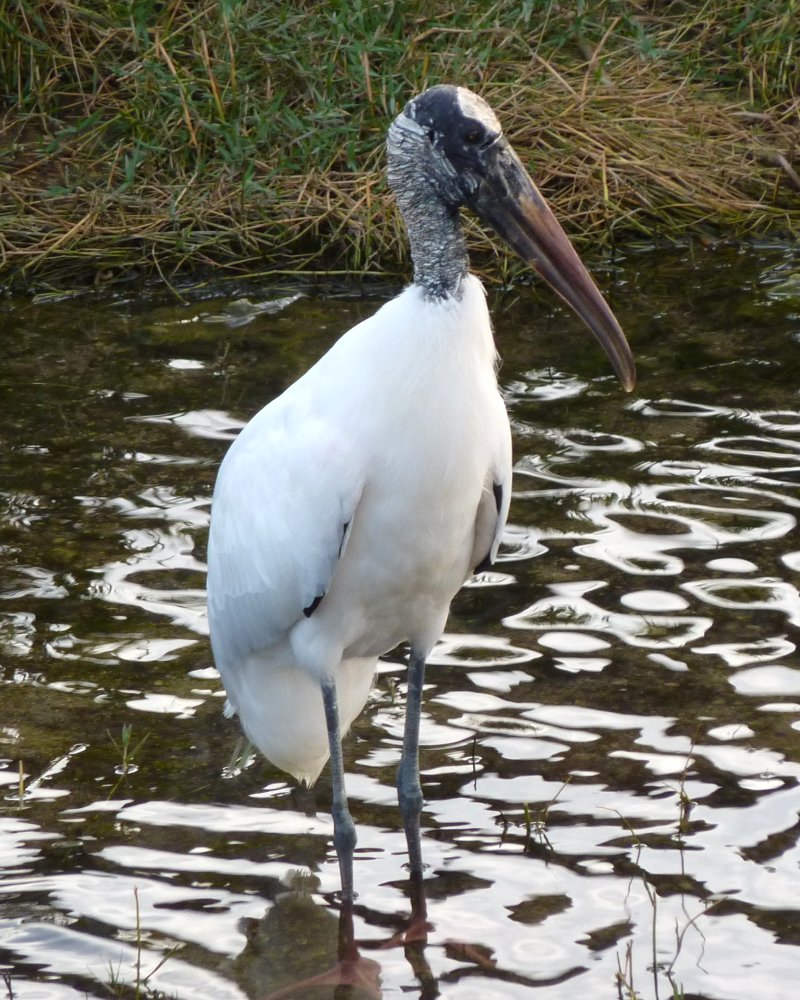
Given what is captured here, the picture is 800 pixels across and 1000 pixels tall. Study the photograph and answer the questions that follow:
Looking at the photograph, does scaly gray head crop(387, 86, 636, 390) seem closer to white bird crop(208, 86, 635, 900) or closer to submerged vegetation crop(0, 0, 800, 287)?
white bird crop(208, 86, 635, 900)

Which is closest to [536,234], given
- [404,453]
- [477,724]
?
[404,453]

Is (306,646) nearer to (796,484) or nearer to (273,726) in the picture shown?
(273,726)

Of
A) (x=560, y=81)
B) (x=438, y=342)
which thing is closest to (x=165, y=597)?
(x=438, y=342)

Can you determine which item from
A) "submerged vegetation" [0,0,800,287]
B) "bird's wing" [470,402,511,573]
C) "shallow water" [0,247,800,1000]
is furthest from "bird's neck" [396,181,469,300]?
"submerged vegetation" [0,0,800,287]

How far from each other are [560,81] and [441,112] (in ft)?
17.5

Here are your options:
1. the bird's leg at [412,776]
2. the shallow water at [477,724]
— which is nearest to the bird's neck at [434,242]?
the bird's leg at [412,776]

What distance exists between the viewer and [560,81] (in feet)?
27.8

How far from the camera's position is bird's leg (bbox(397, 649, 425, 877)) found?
12.5ft

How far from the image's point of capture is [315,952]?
12.0 feet

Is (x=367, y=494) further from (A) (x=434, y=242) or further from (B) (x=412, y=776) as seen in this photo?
(B) (x=412, y=776)

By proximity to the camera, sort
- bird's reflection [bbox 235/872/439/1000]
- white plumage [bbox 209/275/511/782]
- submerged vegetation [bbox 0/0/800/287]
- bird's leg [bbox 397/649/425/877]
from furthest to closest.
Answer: submerged vegetation [bbox 0/0/800/287] → bird's leg [bbox 397/649/425/877] → bird's reflection [bbox 235/872/439/1000] → white plumage [bbox 209/275/511/782]

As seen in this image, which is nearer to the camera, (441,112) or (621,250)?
(441,112)

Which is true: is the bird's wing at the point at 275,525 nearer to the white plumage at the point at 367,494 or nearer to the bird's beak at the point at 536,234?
the white plumage at the point at 367,494

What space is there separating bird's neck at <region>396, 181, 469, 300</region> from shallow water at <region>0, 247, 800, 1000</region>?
1.36 metres
